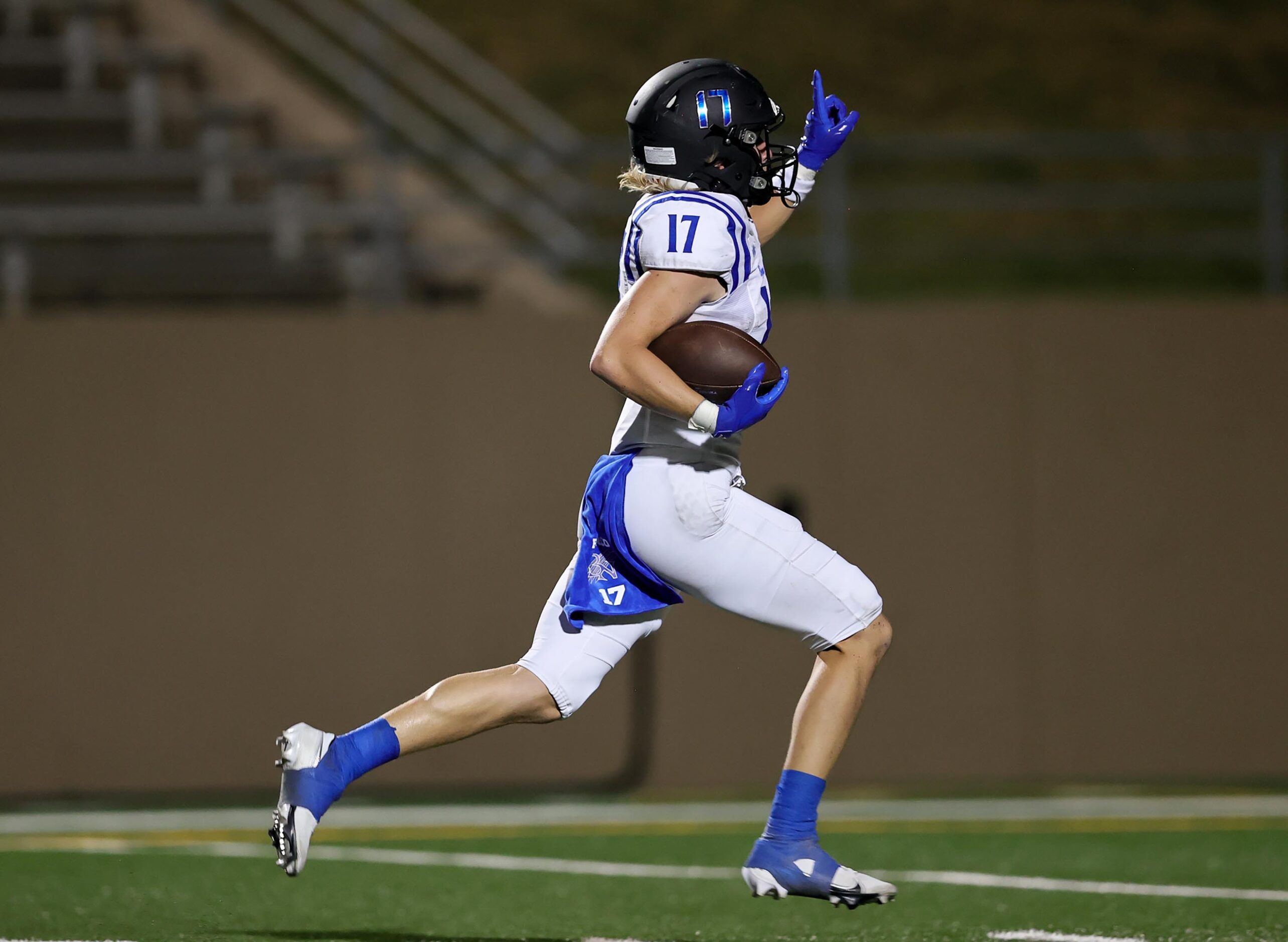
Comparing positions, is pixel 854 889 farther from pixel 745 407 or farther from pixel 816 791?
pixel 745 407

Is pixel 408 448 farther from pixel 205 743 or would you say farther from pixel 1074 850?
pixel 1074 850

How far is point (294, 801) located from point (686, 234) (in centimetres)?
173

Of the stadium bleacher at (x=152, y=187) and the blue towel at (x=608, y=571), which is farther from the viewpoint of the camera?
the stadium bleacher at (x=152, y=187)

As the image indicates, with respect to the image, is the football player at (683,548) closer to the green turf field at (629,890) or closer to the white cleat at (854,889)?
the white cleat at (854,889)

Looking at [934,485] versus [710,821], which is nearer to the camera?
[710,821]

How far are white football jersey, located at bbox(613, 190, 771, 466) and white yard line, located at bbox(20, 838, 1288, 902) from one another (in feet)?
7.43

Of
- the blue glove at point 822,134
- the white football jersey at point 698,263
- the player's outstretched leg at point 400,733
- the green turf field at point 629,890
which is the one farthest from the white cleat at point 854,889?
the blue glove at point 822,134

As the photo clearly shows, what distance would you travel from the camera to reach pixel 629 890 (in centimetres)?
616

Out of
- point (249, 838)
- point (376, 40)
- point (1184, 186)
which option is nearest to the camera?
point (249, 838)

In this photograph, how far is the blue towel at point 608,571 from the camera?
4633 mm

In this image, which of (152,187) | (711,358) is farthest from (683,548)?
(152,187)

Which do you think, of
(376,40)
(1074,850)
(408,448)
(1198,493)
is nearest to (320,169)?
(376,40)

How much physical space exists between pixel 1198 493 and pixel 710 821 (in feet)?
10.7

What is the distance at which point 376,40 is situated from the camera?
38.0 feet
